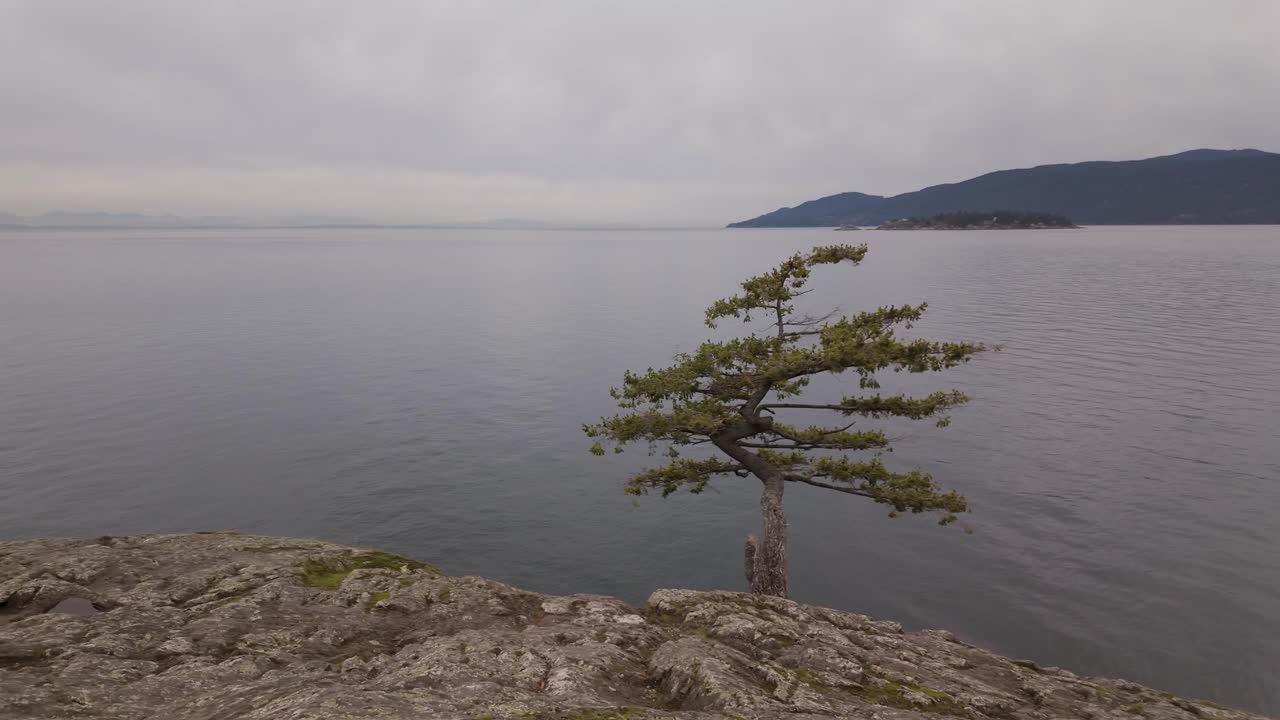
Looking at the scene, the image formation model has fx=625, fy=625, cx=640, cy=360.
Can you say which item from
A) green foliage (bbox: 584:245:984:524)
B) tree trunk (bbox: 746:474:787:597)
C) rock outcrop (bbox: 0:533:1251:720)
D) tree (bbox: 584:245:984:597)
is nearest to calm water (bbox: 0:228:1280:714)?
tree trunk (bbox: 746:474:787:597)

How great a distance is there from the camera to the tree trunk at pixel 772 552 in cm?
2336

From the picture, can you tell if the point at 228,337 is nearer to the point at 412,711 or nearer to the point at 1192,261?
the point at 412,711

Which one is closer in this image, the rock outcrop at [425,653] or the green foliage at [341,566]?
the rock outcrop at [425,653]

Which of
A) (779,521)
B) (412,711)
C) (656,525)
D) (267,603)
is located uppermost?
(412,711)

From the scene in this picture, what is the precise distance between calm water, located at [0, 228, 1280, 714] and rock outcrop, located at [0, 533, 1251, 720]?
15.2 m

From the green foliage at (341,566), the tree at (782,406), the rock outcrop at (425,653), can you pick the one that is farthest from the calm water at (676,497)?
the rock outcrop at (425,653)

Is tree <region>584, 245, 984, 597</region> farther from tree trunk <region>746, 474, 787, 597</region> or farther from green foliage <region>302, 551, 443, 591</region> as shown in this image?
green foliage <region>302, 551, 443, 591</region>

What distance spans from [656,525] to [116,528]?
102 feet

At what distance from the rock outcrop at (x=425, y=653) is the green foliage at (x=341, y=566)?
84mm

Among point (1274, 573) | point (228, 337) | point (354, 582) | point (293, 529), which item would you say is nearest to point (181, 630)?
point (354, 582)

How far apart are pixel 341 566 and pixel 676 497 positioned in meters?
27.2

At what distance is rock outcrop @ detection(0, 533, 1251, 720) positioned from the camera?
10.4m

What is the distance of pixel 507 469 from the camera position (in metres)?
44.8

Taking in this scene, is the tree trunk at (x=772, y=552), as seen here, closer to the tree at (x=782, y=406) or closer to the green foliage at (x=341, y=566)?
the tree at (x=782, y=406)
